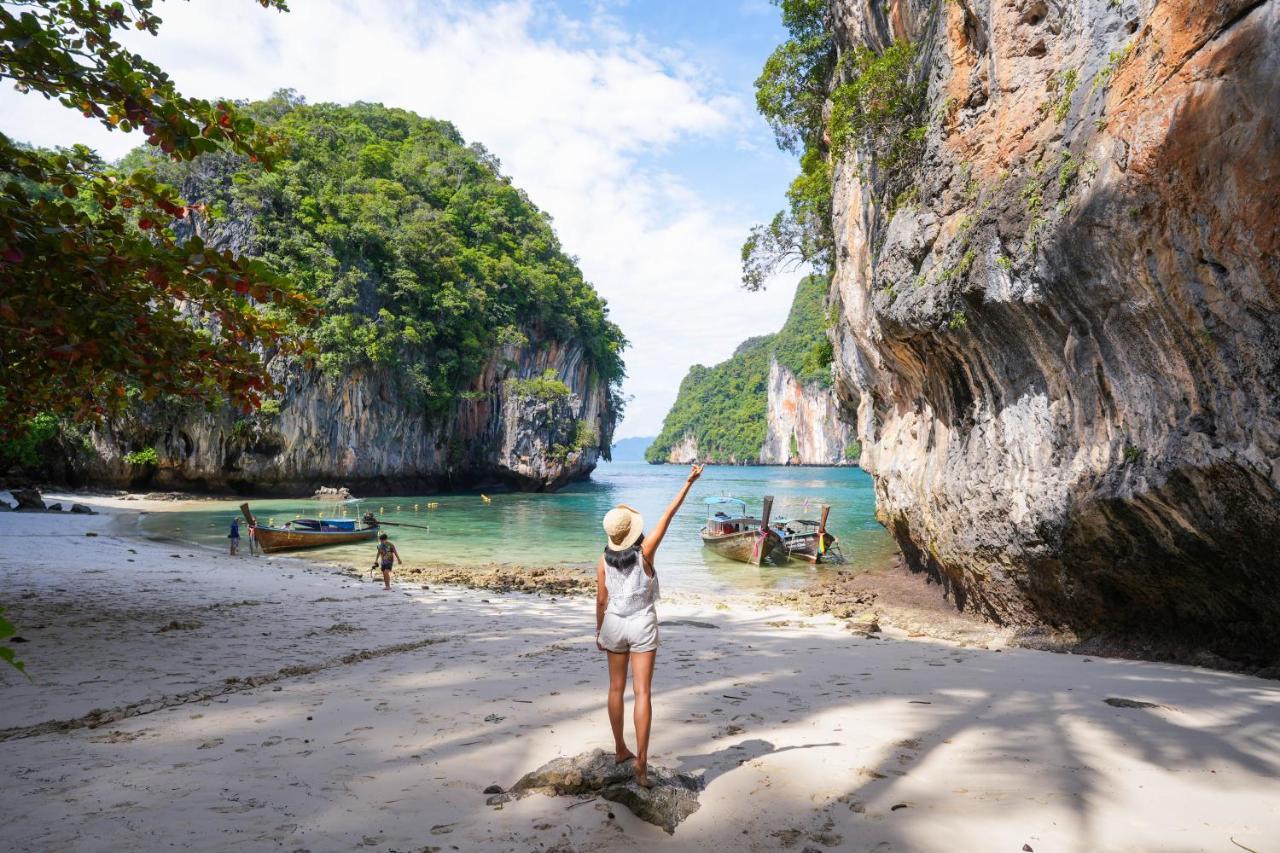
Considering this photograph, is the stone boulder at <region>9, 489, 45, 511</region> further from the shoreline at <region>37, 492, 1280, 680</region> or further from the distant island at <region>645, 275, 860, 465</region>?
the distant island at <region>645, 275, 860, 465</region>

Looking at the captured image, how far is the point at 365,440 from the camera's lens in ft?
114

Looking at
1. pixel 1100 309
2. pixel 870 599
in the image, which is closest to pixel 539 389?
pixel 870 599

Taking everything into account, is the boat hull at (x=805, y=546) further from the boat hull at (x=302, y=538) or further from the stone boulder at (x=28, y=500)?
the stone boulder at (x=28, y=500)

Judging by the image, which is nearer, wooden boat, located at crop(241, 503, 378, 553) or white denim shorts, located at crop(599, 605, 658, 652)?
white denim shorts, located at crop(599, 605, 658, 652)

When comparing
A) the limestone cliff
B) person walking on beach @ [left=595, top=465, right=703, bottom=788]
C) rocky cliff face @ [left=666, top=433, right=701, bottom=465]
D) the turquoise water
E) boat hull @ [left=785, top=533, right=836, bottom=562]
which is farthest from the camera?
rocky cliff face @ [left=666, top=433, right=701, bottom=465]

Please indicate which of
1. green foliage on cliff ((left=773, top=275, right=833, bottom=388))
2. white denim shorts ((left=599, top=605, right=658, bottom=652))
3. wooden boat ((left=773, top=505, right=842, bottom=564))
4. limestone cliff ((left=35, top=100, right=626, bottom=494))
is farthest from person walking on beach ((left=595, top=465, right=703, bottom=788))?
green foliage on cliff ((left=773, top=275, right=833, bottom=388))

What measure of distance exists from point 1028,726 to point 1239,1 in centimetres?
581

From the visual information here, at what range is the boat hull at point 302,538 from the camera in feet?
55.9

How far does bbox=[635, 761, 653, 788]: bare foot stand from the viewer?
2.91 meters

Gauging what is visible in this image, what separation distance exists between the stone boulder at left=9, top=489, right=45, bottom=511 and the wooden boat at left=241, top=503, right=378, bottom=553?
8.81 m

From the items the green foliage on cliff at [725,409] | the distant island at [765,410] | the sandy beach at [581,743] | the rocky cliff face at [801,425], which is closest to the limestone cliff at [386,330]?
the sandy beach at [581,743]

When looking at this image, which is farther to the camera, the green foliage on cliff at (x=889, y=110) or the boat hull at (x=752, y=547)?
the boat hull at (x=752, y=547)

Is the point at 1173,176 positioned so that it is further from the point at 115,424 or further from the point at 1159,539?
the point at 115,424

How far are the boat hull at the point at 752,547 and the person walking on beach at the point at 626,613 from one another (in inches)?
584
